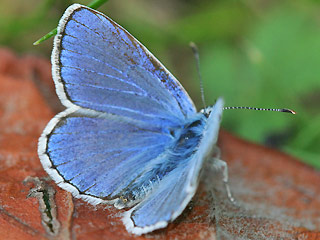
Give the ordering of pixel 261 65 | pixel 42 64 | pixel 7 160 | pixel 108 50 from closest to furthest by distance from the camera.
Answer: pixel 108 50, pixel 7 160, pixel 42 64, pixel 261 65

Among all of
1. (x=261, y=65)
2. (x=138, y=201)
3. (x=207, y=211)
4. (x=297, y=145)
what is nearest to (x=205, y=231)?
(x=207, y=211)

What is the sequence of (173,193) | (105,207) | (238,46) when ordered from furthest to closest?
(238,46) < (105,207) < (173,193)

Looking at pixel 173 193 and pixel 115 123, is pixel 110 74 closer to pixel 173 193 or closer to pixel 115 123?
pixel 115 123

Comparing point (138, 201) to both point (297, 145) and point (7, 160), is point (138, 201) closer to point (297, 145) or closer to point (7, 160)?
point (7, 160)

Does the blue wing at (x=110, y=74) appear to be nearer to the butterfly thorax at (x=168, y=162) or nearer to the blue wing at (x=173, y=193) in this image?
the butterfly thorax at (x=168, y=162)

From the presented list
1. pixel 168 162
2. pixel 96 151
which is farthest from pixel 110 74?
pixel 168 162

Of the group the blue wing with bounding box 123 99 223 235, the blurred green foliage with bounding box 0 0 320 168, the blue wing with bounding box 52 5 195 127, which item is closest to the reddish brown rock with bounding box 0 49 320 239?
the blue wing with bounding box 123 99 223 235

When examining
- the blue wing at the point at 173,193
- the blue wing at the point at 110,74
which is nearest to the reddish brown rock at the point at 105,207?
the blue wing at the point at 173,193
